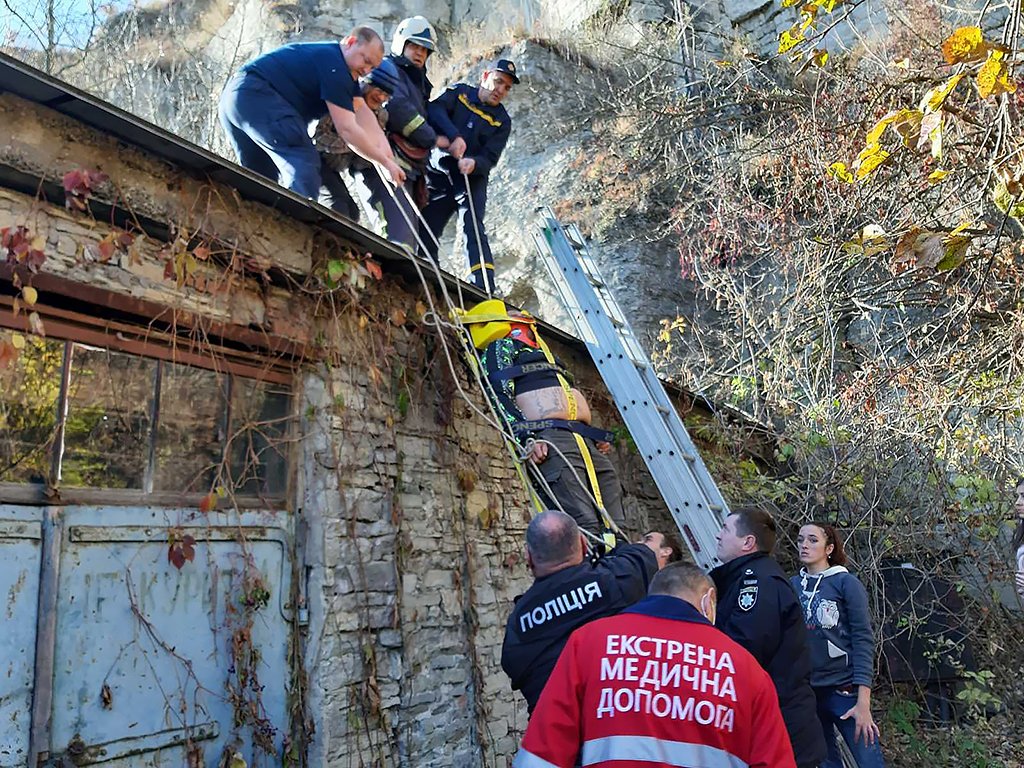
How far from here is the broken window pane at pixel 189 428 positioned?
11.7 feet

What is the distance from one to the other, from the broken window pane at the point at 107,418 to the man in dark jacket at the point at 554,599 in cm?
166

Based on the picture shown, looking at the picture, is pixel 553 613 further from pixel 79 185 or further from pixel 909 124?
pixel 909 124

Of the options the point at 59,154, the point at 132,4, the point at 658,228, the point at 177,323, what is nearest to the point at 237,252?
the point at 177,323

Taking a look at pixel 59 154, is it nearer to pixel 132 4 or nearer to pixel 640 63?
pixel 640 63

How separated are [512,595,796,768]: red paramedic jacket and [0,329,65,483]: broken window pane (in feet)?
6.77

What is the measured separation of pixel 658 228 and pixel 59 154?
9351 mm

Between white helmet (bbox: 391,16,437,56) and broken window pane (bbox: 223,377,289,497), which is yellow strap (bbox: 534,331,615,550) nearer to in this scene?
broken window pane (bbox: 223,377,289,497)

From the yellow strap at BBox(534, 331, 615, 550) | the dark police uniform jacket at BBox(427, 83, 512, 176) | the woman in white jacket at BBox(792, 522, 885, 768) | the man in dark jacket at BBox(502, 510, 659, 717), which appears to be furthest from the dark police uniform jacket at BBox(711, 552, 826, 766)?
the dark police uniform jacket at BBox(427, 83, 512, 176)

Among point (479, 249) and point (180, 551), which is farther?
point (479, 249)

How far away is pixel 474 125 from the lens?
21.5ft

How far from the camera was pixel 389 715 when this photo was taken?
4000mm

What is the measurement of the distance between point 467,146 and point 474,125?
175 mm

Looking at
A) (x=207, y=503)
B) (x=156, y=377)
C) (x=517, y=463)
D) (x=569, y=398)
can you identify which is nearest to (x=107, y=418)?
(x=156, y=377)

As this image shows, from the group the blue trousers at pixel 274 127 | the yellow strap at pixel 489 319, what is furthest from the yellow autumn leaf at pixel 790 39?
the blue trousers at pixel 274 127
